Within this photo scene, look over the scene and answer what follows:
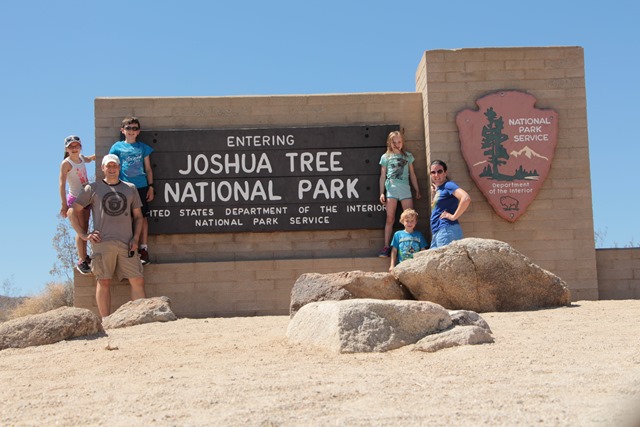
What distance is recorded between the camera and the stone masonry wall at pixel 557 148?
11.1 metres

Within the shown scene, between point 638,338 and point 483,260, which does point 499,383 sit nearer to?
point 638,338

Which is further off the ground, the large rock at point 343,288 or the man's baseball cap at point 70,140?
the man's baseball cap at point 70,140

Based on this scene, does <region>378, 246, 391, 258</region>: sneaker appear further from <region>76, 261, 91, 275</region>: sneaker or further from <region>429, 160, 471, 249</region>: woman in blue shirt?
<region>76, 261, 91, 275</region>: sneaker

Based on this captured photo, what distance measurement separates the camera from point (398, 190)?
10992 millimetres

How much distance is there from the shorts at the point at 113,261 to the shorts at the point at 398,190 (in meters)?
3.62

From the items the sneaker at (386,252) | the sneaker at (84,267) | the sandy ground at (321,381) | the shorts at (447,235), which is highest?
the shorts at (447,235)

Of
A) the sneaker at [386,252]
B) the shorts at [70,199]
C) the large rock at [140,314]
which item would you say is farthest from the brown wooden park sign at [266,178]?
the large rock at [140,314]

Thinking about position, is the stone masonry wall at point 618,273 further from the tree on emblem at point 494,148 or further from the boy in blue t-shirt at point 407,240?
the boy in blue t-shirt at point 407,240

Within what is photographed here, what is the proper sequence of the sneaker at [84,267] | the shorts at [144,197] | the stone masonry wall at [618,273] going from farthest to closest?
the stone masonry wall at [618,273]
the shorts at [144,197]
the sneaker at [84,267]

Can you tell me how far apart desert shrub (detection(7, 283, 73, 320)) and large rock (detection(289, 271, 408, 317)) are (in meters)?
9.65

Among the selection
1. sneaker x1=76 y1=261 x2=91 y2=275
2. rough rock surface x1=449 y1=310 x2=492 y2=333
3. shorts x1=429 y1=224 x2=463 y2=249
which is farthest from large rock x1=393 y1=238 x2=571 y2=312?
sneaker x1=76 y1=261 x2=91 y2=275

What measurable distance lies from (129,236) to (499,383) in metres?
6.76

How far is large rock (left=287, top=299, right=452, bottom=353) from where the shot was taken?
229 inches

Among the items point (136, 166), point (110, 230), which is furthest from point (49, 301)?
point (110, 230)
